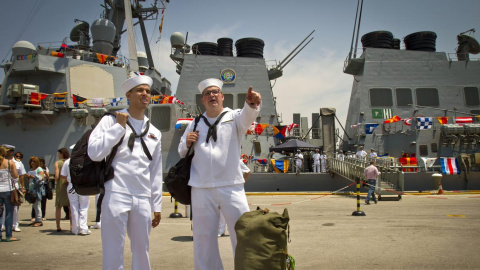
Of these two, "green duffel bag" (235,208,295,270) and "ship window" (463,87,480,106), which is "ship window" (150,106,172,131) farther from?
"ship window" (463,87,480,106)

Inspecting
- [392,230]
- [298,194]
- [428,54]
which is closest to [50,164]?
[298,194]

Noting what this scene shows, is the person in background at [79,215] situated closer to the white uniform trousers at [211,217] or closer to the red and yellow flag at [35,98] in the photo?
the white uniform trousers at [211,217]

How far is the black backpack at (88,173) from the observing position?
8.77 feet

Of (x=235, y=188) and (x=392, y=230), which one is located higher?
(x=235, y=188)

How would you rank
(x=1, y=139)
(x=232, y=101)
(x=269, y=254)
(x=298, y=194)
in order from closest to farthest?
(x=269, y=254), (x=298, y=194), (x=1, y=139), (x=232, y=101)

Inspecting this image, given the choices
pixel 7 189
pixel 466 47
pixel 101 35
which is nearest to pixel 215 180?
pixel 7 189

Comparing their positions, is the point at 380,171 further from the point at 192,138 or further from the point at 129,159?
the point at 129,159

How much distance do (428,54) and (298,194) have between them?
13.8 m

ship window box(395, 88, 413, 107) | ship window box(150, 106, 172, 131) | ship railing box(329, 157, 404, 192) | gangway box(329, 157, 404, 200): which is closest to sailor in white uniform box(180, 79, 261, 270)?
gangway box(329, 157, 404, 200)

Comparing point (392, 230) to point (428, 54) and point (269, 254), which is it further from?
point (428, 54)

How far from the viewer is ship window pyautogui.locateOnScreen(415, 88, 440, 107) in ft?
70.3

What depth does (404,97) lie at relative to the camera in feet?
70.2

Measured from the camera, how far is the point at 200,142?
10.1 ft

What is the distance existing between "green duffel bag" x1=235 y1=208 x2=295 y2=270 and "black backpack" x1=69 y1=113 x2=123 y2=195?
3.54 ft
